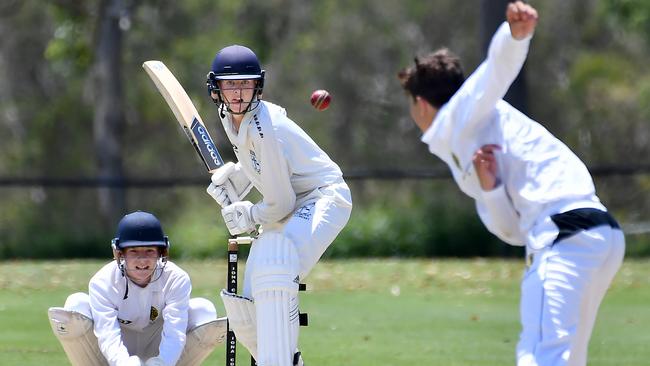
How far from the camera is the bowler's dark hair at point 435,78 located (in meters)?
4.93

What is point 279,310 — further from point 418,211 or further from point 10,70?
point 10,70

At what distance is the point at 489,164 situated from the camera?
4.75 meters

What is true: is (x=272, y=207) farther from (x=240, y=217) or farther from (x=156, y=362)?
(x=156, y=362)

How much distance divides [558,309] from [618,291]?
7.97 metres

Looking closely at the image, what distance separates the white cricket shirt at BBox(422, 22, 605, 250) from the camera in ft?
15.5

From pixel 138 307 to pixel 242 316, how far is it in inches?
22.8

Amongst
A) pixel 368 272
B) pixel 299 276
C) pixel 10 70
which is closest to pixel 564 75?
pixel 10 70

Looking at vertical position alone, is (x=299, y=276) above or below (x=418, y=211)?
above

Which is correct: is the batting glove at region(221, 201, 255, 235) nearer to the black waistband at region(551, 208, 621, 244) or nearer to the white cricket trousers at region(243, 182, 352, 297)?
the white cricket trousers at region(243, 182, 352, 297)

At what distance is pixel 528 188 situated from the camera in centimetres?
482

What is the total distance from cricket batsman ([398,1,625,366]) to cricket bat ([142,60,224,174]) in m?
1.98

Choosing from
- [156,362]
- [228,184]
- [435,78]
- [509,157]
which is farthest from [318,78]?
[509,157]

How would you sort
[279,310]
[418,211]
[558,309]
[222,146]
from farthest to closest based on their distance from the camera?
[222,146]
[418,211]
[279,310]
[558,309]

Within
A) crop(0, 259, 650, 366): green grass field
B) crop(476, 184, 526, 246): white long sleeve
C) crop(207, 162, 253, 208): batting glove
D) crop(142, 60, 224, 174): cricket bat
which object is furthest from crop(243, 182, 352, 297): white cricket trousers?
crop(0, 259, 650, 366): green grass field
